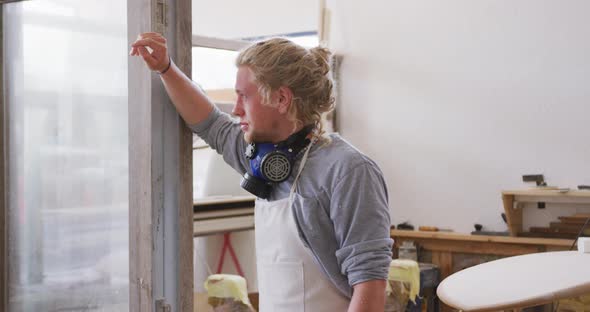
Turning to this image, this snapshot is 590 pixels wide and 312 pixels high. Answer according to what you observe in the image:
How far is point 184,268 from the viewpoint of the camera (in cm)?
190

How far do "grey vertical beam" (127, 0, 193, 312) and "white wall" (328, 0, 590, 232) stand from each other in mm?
4138

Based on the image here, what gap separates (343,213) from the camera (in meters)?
1.76

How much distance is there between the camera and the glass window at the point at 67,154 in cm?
192

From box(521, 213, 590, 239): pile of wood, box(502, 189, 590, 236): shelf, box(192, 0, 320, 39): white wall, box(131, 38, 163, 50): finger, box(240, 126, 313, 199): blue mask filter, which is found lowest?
box(521, 213, 590, 239): pile of wood

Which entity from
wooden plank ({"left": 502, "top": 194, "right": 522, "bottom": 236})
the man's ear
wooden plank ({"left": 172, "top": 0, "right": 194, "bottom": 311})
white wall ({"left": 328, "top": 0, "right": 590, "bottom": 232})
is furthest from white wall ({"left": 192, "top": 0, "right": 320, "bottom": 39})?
the man's ear

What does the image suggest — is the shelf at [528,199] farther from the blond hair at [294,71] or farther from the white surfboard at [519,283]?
the blond hair at [294,71]

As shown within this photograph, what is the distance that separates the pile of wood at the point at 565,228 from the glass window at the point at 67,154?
4.07m

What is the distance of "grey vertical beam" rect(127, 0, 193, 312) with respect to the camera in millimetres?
1828

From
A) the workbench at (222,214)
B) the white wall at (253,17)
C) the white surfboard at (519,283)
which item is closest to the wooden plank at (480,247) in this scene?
the workbench at (222,214)

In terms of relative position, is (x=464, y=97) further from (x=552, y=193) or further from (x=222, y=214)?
(x=222, y=214)

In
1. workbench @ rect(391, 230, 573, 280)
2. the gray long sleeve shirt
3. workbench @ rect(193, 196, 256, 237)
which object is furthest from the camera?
workbench @ rect(391, 230, 573, 280)

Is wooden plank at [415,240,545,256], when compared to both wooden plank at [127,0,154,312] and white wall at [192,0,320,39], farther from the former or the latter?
wooden plank at [127,0,154,312]

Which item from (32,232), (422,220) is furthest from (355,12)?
(32,232)

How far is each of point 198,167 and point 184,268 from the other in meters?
4.68
